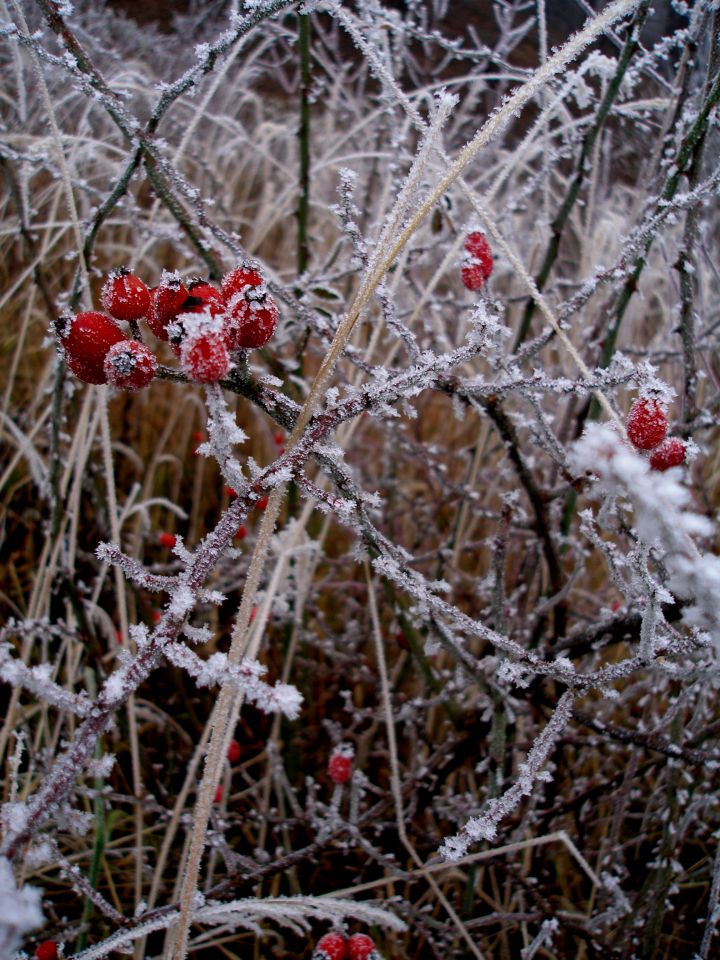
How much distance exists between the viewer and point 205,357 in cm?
40

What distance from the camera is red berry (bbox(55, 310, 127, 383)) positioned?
462 millimetres

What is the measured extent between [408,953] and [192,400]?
4.33ft

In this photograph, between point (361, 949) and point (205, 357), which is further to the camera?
point (361, 949)

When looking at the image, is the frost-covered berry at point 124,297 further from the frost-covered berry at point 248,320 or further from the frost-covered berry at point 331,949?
the frost-covered berry at point 331,949

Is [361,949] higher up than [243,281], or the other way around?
[243,281]

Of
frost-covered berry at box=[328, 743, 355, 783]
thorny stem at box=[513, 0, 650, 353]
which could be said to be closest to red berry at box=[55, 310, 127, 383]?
thorny stem at box=[513, 0, 650, 353]

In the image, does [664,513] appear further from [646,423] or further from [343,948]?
[343,948]

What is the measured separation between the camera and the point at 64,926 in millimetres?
887

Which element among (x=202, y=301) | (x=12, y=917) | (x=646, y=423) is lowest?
(x=12, y=917)

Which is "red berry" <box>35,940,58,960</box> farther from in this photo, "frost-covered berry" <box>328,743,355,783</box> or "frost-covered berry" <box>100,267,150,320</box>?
"frost-covered berry" <box>100,267,150,320</box>

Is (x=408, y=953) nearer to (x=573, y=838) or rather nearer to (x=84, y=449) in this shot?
(x=573, y=838)

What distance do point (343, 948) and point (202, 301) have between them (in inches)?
25.3

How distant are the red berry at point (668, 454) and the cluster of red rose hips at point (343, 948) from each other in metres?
0.54

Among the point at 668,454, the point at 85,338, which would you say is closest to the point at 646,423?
the point at 668,454
